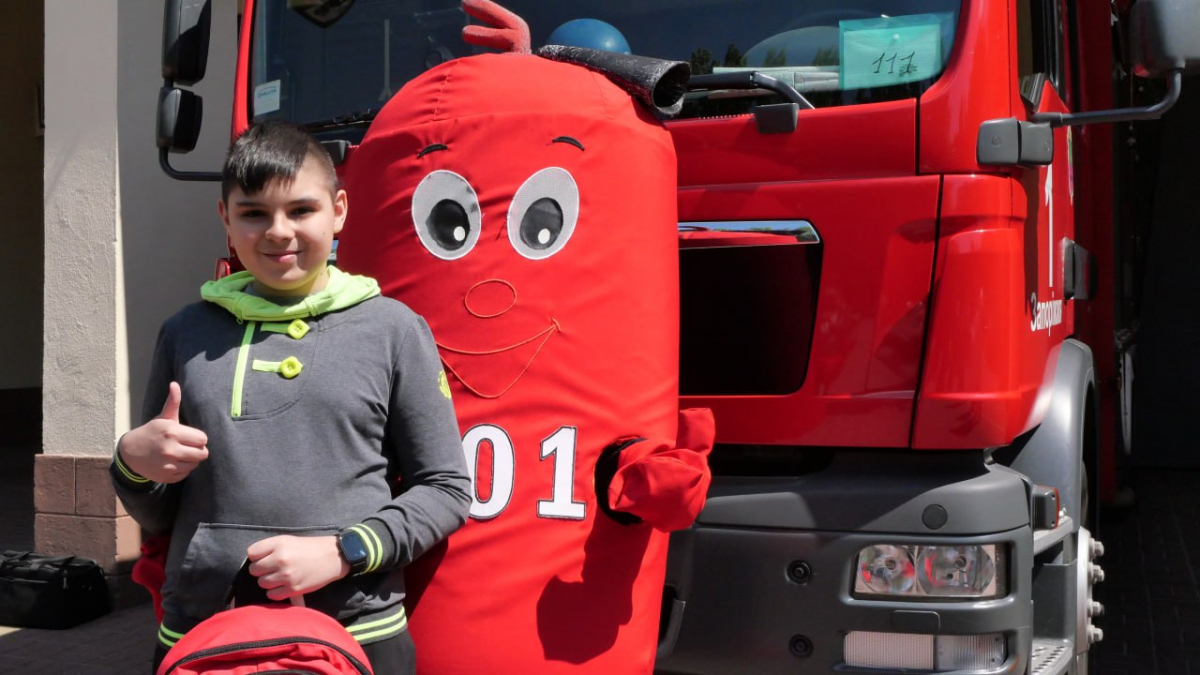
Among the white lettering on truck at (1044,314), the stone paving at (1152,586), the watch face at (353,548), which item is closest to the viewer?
the watch face at (353,548)

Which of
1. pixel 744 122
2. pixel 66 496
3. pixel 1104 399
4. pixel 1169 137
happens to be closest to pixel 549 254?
pixel 744 122

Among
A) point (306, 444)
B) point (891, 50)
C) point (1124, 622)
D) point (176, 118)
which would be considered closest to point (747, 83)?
point (891, 50)

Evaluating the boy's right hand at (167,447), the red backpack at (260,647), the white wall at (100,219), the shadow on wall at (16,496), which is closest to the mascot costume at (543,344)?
the red backpack at (260,647)

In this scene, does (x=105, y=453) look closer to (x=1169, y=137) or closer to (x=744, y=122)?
(x=744, y=122)

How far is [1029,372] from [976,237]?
0.44m

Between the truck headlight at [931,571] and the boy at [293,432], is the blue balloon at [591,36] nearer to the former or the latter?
the boy at [293,432]

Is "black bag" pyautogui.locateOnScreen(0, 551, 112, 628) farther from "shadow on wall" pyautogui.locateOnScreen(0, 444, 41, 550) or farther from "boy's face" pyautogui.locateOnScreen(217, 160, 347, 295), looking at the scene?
"boy's face" pyautogui.locateOnScreen(217, 160, 347, 295)

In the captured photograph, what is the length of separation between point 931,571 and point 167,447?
1703 millimetres

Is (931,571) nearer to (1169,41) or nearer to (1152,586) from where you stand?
(1169,41)

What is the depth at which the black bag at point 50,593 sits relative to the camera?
5.36m

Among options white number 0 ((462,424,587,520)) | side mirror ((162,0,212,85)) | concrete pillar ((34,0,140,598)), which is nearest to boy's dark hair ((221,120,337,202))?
white number 0 ((462,424,587,520))

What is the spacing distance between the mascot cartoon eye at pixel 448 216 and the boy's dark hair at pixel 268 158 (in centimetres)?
32

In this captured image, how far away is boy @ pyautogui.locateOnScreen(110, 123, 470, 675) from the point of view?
195 centimetres

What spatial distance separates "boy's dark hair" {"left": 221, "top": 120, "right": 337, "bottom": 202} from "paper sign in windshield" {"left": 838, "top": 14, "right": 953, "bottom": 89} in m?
1.37
